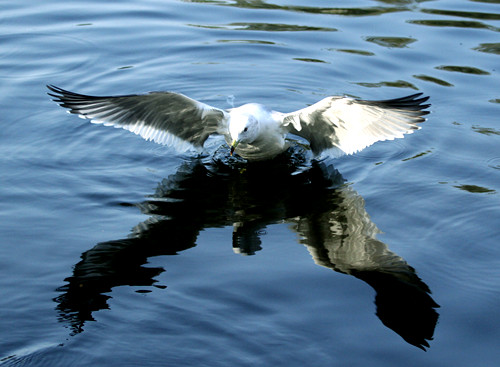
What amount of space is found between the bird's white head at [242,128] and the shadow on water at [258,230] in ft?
1.43

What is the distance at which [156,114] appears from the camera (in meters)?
7.73

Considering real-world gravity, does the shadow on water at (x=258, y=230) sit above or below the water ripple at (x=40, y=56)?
below

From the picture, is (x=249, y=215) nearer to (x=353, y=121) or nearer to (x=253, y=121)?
(x=253, y=121)

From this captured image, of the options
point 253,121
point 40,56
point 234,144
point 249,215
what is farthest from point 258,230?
point 40,56

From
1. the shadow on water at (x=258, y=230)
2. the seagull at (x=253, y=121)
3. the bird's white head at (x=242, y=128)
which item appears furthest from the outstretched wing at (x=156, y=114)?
the shadow on water at (x=258, y=230)

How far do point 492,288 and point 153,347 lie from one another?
8.27 ft

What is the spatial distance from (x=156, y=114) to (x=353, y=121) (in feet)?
6.62

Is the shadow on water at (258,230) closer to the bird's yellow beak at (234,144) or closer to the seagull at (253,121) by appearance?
the seagull at (253,121)

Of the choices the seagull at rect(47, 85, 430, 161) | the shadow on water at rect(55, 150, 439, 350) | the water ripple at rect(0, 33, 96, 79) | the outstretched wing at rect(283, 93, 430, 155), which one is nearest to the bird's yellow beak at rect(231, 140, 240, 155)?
the seagull at rect(47, 85, 430, 161)

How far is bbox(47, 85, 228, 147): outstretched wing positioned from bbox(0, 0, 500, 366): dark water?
28 cm

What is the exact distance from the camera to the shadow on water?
5316 mm

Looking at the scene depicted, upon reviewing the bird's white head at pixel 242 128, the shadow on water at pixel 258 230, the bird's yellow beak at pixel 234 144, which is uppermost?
the bird's white head at pixel 242 128

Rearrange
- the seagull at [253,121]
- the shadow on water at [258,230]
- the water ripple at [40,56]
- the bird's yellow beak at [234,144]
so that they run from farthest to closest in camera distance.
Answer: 1. the water ripple at [40,56]
2. the bird's yellow beak at [234,144]
3. the seagull at [253,121]
4. the shadow on water at [258,230]

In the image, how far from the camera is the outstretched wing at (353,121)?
6.81 metres
